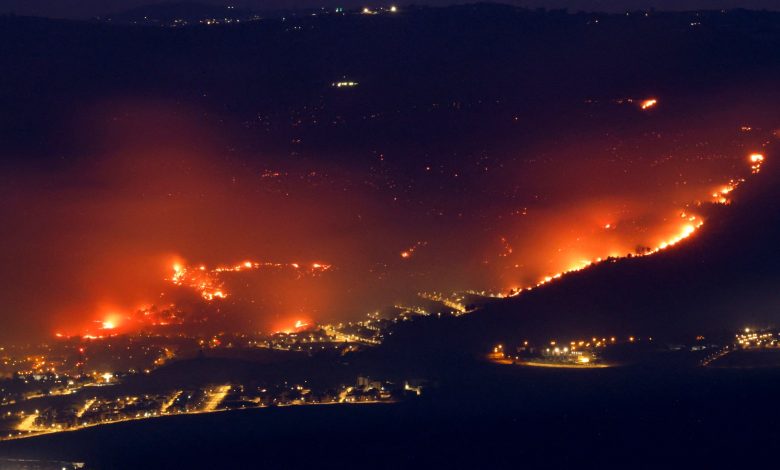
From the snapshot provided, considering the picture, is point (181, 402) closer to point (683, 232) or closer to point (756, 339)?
point (756, 339)

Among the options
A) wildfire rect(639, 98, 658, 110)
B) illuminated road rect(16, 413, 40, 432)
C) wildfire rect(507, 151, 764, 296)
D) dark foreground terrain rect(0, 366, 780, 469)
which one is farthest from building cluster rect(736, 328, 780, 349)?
wildfire rect(639, 98, 658, 110)

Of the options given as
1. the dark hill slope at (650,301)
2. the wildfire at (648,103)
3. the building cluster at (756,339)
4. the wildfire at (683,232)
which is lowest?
the building cluster at (756,339)

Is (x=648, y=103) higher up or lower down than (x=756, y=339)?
higher up

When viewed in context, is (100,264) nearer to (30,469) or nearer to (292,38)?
(292,38)

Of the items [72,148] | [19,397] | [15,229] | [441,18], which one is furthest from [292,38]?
[19,397]

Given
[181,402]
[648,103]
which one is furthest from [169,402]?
[648,103]

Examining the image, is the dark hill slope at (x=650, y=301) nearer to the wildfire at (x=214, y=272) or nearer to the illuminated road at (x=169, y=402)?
the illuminated road at (x=169, y=402)

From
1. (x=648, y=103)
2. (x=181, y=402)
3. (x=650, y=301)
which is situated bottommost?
(x=181, y=402)

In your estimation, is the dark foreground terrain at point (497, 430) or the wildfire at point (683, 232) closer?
the dark foreground terrain at point (497, 430)

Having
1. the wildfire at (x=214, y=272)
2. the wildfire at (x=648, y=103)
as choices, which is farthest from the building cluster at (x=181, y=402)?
the wildfire at (x=648, y=103)
